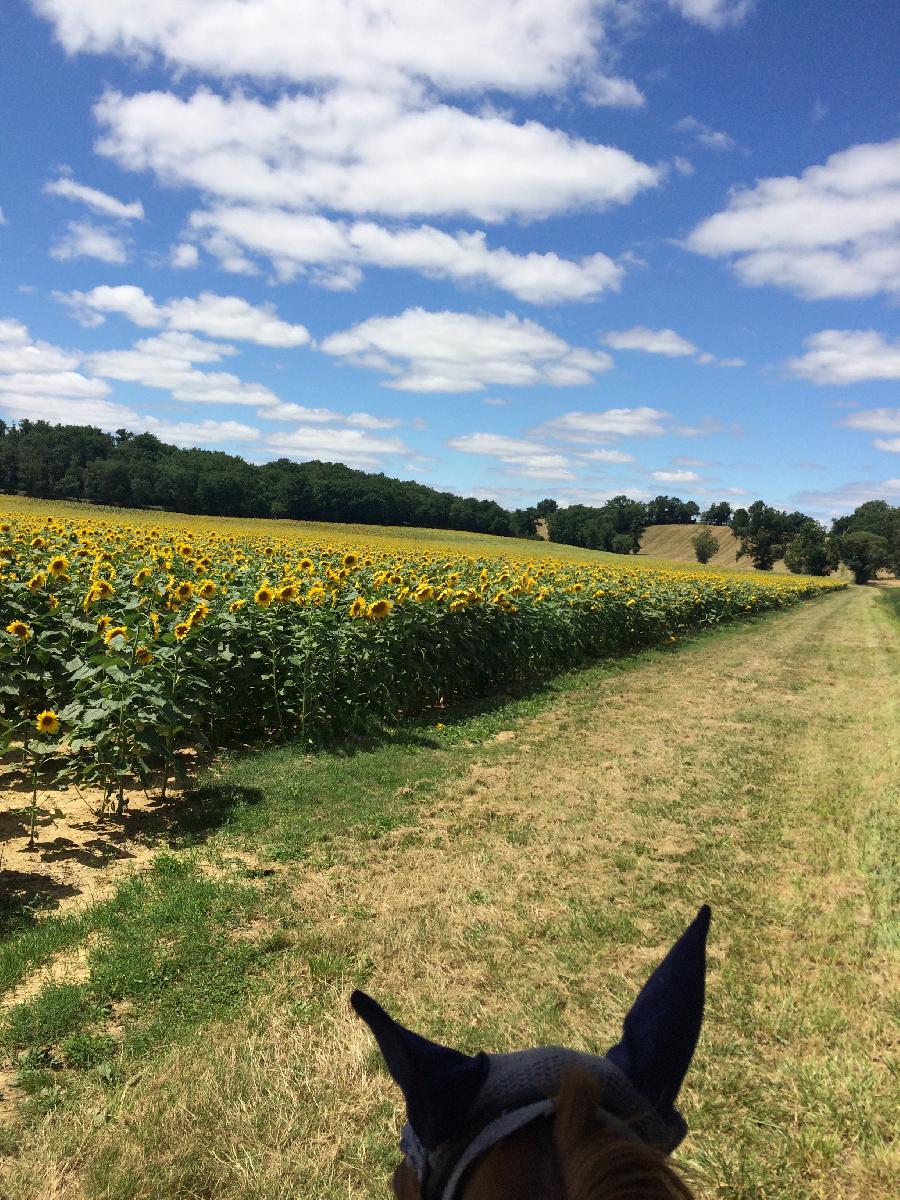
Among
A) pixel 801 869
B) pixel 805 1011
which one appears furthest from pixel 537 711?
pixel 805 1011

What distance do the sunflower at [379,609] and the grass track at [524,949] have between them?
144 cm

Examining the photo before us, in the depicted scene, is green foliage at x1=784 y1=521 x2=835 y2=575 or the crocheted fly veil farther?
green foliage at x1=784 y1=521 x2=835 y2=575

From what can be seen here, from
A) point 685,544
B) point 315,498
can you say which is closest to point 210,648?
point 315,498

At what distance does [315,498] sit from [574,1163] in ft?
231

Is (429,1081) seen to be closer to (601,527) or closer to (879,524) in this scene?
(601,527)

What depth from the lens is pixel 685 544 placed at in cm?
10894

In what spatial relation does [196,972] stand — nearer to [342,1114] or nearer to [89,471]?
[342,1114]

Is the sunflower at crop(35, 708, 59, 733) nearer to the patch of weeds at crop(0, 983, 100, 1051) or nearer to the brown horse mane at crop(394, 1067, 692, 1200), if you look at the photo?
the patch of weeds at crop(0, 983, 100, 1051)

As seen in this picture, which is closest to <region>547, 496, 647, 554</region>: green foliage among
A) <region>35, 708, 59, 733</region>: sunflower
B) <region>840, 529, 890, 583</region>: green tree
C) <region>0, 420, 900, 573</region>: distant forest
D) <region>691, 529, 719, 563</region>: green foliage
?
<region>0, 420, 900, 573</region>: distant forest

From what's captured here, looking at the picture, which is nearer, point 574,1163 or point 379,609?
point 574,1163

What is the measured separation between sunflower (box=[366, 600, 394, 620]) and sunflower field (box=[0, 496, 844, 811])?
2 centimetres

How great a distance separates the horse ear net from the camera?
0.77m

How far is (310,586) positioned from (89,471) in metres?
53.4

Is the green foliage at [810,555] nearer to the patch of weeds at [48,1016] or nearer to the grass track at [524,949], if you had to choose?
the grass track at [524,949]
